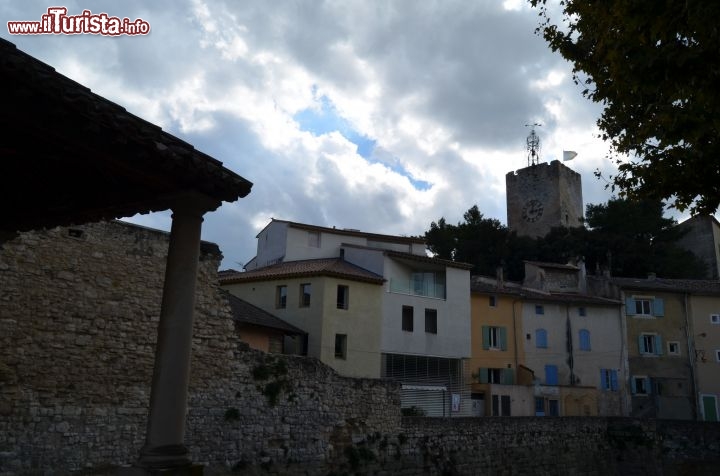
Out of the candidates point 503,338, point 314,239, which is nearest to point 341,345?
point 314,239

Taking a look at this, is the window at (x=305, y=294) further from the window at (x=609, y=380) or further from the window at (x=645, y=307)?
the window at (x=645, y=307)

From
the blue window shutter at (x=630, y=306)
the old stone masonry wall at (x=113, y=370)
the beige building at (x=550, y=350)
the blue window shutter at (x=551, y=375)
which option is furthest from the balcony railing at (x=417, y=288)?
the blue window shutter at (x=630, y=306)

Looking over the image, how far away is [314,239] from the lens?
34312 mm

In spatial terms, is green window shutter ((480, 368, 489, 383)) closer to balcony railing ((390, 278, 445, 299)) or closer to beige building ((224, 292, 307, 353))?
balcony railing ((390, 278, 445, 299))

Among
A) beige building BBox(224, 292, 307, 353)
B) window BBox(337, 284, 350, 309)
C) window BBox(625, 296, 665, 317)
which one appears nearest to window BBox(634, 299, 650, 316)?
window BBox(625, 296, 665, 317)

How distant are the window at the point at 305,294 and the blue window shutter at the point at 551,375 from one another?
16441 millimetres

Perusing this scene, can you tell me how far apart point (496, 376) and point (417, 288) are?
25.0 ft

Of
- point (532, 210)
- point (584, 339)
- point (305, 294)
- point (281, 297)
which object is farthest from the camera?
point (532, 210)

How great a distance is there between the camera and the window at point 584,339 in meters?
37.5

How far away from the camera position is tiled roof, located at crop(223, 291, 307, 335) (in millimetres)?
23125

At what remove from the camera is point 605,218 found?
53.5m

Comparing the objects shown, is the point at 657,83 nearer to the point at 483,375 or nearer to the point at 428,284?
the point at 428,284

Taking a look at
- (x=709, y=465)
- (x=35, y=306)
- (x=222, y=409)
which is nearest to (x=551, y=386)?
(x=709, y=465)

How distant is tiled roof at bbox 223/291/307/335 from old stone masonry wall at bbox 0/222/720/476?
4117 mm
